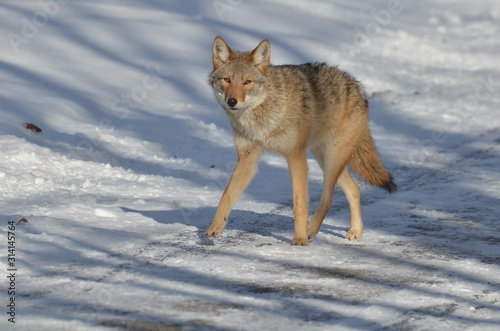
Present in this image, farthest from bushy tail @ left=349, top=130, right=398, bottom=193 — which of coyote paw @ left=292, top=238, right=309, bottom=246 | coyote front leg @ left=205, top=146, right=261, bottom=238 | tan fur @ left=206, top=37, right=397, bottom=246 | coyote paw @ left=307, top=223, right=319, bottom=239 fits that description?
coyote paw @ left=292, top=238, right=309, bottom=246

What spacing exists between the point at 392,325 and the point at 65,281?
2.24 metres

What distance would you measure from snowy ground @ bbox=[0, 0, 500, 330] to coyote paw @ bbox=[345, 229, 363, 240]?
13cm

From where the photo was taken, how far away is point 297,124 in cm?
720

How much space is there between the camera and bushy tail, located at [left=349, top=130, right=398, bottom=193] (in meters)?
7.92

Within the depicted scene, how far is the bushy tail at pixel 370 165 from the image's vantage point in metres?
7.92

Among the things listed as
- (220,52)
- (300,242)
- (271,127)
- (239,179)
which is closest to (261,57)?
(220,52)

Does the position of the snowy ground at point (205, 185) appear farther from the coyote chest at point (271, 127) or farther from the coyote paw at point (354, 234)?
the coyote chest at point (271, 127)

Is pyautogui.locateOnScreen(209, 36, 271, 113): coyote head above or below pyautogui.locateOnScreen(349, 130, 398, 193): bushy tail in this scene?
above

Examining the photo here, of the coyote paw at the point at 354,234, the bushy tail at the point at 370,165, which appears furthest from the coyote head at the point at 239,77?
the coyote paw at the point at 354,234

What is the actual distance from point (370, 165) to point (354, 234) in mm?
898

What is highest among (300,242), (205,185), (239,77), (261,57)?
(261,57)

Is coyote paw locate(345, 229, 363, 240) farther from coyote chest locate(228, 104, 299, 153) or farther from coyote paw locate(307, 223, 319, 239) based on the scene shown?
coyote chest locate(228, 104, 299, 153)

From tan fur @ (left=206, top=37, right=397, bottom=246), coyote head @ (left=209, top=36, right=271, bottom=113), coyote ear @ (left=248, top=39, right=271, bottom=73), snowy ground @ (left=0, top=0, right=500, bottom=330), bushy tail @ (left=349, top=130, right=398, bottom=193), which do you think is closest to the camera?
snowy ground @ (left=0, top=0, right=500, bottom=330)

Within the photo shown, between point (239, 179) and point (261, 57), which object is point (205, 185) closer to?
point (239, 179)
